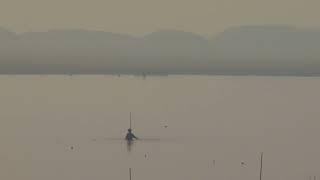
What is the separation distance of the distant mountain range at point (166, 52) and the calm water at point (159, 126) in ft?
0.09

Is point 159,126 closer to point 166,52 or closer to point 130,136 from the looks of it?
point 130,136

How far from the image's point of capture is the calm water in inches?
49.0

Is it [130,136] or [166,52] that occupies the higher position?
→ [166,52]

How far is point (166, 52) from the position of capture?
124 centimetres

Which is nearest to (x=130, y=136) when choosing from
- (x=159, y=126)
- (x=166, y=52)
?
(x=159, y=126)

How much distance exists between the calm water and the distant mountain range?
3cm

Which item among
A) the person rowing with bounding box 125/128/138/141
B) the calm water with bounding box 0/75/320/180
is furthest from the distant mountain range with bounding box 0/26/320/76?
the person rowing with bounding box 125/128/138/141

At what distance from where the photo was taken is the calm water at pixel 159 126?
1.25 metres

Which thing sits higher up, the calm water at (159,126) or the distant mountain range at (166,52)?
the distant mountain range at (166,52)

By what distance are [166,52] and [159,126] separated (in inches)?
7.6

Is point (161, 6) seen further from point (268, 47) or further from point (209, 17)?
point (268, 47)

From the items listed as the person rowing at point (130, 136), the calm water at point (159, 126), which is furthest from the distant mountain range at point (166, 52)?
the person rowing at point (130, 136)

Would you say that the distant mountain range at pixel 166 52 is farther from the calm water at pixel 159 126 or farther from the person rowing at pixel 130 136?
the person rowing at pixel 130 136

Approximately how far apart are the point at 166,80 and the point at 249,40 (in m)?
0.24
